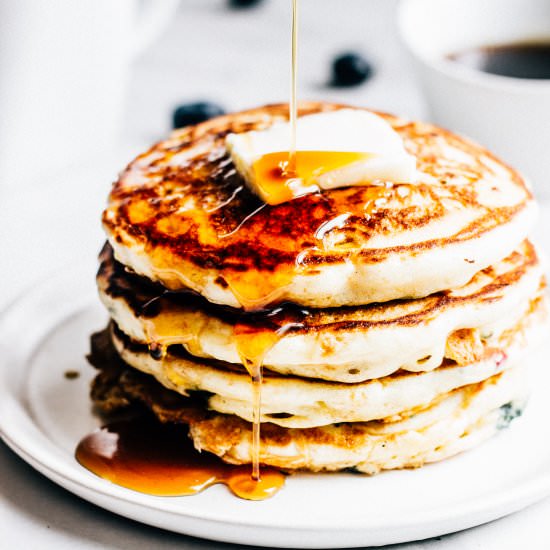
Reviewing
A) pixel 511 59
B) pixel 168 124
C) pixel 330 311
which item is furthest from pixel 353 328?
pixel 168 124

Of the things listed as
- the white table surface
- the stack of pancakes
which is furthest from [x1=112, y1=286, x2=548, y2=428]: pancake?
Result: the white table surface

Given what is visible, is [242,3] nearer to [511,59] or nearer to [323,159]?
[511,59]

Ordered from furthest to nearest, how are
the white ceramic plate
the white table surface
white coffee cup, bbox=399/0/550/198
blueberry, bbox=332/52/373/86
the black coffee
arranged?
1. blueberry, bbox=332/52/373/86
2. the black coffee
3. white coffee cup, bbox=399/0/550/198
4. the white table surface
5. the white ceramic plate

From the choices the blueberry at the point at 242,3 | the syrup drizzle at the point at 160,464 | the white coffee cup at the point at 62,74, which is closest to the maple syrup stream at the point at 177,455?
the syrup drizzle at the point at 160,464

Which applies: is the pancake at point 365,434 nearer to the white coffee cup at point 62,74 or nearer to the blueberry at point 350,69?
the white coffee cup at point 62,74

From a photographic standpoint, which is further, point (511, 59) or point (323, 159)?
point (511, 59)

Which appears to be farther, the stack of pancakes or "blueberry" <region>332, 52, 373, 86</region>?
"blueberry" <region>332, 52, 373, 86</region>

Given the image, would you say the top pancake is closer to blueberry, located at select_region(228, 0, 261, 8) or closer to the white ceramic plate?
the white ceramic plate
